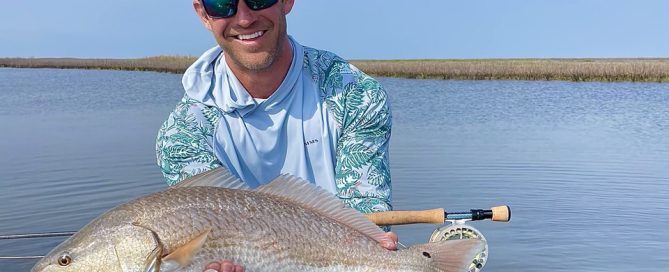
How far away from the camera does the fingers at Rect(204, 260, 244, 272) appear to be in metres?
2.54

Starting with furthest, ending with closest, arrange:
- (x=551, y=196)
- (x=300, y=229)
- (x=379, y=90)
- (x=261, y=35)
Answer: (x=551, y=196) → (x=379, y=90) → (x=261, y=35) → (x=300, y=229)

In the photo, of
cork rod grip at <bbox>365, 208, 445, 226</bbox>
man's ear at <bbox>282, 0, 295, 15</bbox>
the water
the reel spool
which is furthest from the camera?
the water

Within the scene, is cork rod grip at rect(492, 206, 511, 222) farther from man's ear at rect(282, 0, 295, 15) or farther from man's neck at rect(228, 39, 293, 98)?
man's ear at rect(282, 0, 295, 15)

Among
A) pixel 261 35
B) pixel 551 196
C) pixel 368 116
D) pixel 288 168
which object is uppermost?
pixel 261 35

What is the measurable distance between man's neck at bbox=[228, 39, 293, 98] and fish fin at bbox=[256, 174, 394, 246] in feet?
3.68

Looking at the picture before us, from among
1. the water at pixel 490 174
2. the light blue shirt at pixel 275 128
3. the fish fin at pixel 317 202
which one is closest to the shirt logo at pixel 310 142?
the light blue shirt at pixel 275 128

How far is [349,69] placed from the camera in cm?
404

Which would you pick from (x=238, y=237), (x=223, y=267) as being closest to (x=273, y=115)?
(x=238, y=237)

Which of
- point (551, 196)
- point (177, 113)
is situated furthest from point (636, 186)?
point (177, 113)

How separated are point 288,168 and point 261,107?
0.36 meters

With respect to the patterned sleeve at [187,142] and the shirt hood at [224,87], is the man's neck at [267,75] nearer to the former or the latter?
the shirt hood at [224,87]

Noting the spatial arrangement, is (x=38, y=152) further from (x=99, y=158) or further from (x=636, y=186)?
(x=636, y=186)

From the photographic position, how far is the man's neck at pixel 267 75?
12.6ft

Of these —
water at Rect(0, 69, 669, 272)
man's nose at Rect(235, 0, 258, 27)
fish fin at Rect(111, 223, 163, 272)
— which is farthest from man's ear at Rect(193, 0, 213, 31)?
water at Rect(0, 69, 669, 272)
